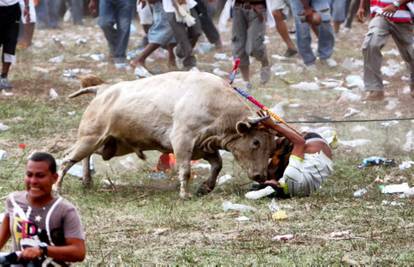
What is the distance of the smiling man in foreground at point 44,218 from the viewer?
442 cm

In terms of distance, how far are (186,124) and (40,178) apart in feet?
12.0

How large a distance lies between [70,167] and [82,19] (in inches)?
481

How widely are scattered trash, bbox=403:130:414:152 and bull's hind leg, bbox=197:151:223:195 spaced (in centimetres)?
217

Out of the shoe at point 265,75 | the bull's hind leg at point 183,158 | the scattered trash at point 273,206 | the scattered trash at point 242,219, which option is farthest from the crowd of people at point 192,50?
the scattered trash at point 242,219

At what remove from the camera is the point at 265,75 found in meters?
12.9

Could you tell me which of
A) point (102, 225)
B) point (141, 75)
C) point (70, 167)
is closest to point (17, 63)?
point (141, 75)

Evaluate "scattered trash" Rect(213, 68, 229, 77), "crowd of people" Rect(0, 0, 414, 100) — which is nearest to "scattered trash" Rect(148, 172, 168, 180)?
"crowd of people" Rect(0, 0, 414, 100)

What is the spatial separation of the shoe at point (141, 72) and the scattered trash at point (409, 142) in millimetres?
4398

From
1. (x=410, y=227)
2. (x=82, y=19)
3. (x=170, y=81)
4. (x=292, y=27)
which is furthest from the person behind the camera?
(x=82, y=19)

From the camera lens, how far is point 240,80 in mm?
13141

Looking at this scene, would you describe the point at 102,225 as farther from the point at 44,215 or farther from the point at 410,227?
the point at 44,215

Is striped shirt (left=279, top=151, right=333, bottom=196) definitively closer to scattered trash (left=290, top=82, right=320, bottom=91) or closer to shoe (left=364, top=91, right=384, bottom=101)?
shoe (left=364, top=91, right=384, bottom=101)

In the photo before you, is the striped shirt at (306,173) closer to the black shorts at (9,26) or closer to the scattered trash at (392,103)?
the scattered trash at (392,103)

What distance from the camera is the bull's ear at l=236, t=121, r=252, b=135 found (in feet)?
26.2
